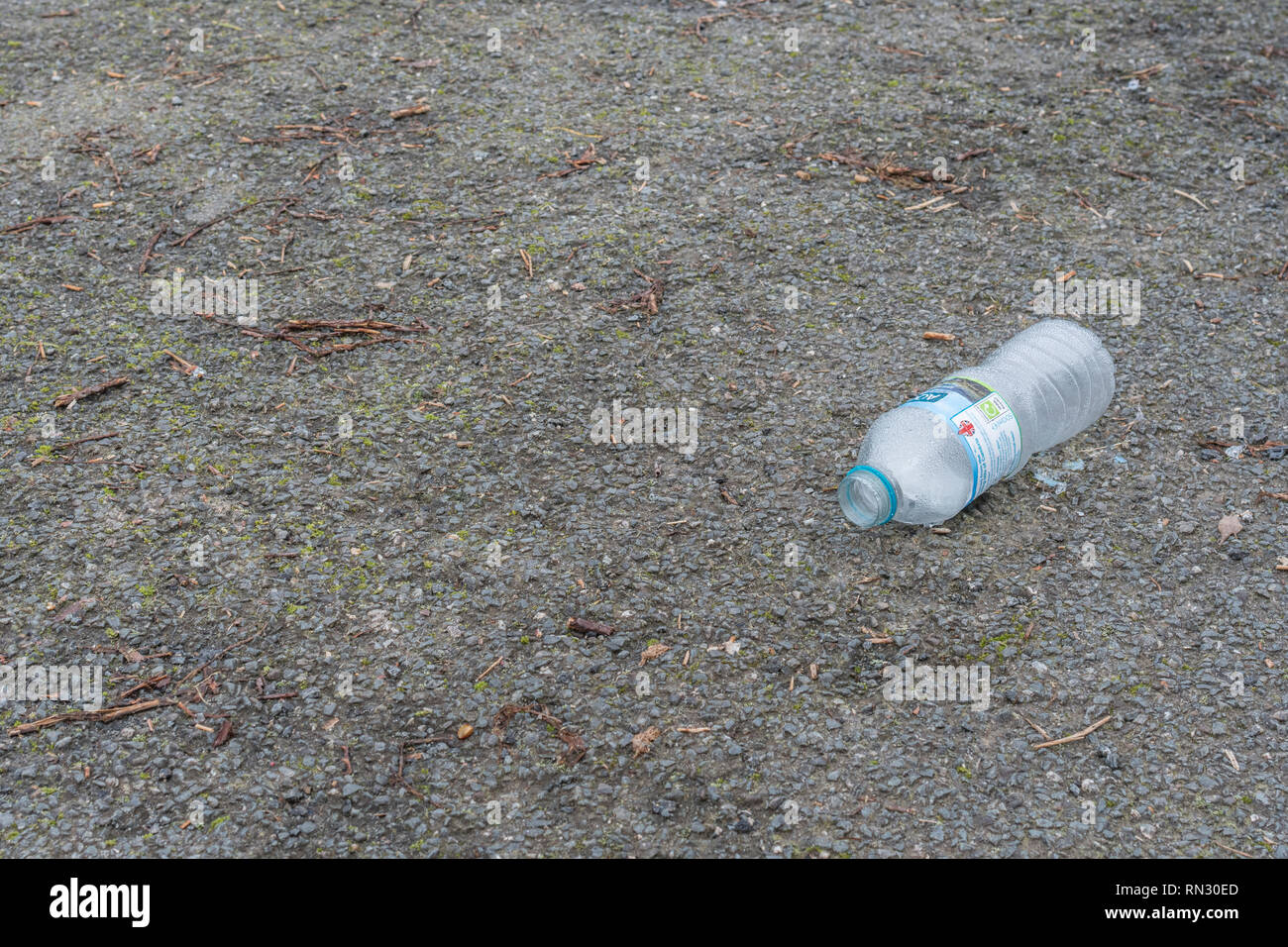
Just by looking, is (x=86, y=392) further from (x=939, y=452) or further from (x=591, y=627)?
(x=939, y=452)

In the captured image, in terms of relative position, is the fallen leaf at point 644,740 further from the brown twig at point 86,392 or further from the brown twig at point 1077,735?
the brown twig at point 86,392

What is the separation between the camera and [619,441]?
3922mm

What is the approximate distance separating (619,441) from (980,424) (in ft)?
4.25

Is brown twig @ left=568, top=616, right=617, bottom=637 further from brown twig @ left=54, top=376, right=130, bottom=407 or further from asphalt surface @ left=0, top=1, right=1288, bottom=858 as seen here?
brown twig @ left=54, top=376, right=130, bottom=407

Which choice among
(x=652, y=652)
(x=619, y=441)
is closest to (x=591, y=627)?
(x=652, y=652)

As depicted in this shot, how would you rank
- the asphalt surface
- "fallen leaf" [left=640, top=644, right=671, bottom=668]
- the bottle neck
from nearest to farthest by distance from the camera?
the asphalt surface → "fallen leaf" [left=640, top=644, right=671, bottom=668] → the bottle neck

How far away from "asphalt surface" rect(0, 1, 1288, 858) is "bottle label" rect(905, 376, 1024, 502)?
0.20 m

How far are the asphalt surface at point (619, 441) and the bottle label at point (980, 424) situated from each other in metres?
0.20

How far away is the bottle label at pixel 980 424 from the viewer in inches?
136

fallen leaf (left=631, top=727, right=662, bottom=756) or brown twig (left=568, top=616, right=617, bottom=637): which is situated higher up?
brown twig (left=568, top=616, right=617, bottom=637)

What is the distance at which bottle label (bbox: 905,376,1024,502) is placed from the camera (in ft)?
11.4

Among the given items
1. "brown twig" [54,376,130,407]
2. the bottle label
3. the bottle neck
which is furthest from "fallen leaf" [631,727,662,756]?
"brown twig" [54,376,130,407]

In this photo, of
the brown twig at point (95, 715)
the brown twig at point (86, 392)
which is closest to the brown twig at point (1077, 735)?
the brown twig at point (95, 715)

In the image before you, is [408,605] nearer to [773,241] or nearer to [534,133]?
[773,241]
